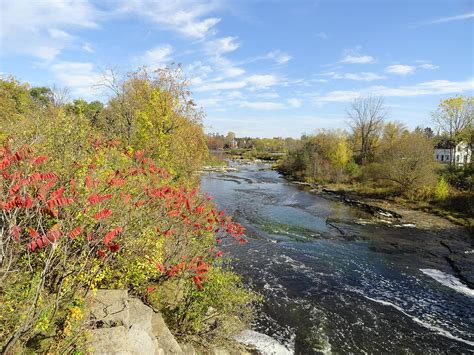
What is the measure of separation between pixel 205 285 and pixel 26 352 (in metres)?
3.79

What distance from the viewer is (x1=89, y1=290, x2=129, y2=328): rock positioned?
491cm

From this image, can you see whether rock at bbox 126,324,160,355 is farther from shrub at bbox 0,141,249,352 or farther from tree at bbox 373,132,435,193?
tree at bbox 373,132,435,193

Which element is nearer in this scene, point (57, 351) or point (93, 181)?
point (57, 351)

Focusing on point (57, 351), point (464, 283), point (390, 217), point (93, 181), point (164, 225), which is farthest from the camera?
point (390, 217)

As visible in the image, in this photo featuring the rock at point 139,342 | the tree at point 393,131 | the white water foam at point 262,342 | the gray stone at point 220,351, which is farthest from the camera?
the tree at point 393,131

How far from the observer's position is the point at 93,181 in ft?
18.7

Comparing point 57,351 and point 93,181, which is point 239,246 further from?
point 57,351

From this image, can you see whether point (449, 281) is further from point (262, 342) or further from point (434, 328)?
point (262, 342)

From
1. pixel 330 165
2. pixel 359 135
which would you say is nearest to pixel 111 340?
pixel 330 165

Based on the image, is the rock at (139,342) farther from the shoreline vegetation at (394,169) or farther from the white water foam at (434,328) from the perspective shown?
the shoreline vegetation at (394,169)

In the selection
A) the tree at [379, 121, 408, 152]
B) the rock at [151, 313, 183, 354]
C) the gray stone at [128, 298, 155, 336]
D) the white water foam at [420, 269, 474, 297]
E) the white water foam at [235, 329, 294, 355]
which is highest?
the tree at [379, 121, 408, 152]

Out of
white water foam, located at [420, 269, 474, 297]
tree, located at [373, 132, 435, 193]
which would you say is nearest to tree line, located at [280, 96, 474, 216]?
tree, located at [373, 132, 435, 193]

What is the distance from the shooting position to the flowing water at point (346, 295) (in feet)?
29.7

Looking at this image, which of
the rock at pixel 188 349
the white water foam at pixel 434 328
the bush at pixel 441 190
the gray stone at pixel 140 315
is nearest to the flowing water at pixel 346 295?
the white water foam at pixel 434 328
